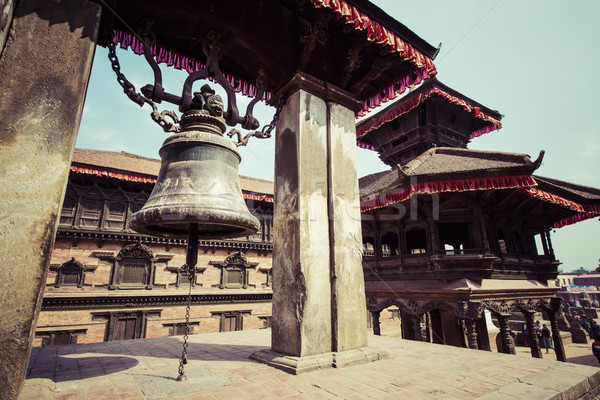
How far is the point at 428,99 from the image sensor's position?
13000 millimetres

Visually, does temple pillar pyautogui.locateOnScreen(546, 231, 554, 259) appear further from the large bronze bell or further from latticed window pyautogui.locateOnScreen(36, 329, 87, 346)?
latticed window pyautogui.locateOnScreen(36, 329, 87, 346)

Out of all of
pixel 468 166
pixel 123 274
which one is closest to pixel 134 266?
pixel 123 274

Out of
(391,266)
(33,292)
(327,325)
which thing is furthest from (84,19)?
(391,266)

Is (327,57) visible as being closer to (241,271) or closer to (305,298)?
(305,298)

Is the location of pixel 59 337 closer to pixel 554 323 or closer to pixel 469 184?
pixel 469 184

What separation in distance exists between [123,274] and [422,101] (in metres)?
17.1

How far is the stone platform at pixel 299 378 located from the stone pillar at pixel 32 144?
88cm

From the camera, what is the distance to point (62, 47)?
2.31 meters

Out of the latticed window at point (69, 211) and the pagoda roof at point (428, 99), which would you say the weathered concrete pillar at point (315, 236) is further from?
the latticed window at point (69, 211)

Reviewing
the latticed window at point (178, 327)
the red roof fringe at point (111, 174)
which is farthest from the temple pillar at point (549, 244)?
the red roof fringe at point (111, 174)

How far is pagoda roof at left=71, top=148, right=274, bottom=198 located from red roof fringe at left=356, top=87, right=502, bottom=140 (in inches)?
316

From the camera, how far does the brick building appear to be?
1416cm

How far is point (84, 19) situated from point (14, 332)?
2.43m

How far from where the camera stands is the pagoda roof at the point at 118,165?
47.2ft
